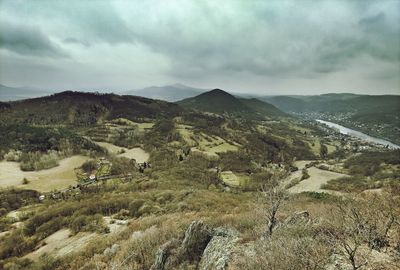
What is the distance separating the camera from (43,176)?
111812 mm

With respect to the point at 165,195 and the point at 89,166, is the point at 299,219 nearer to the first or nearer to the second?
the point at 165,195

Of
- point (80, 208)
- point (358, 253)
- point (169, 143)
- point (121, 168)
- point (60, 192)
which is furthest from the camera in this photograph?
point (169, 143)

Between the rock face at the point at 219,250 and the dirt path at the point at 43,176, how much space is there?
3690 inches

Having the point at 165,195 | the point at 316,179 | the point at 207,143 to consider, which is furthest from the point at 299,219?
the point at 207,143

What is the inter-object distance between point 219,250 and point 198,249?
2883mm

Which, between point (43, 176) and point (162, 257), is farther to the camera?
point (43, 176)

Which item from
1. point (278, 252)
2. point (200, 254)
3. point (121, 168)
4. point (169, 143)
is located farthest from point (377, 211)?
point (169, 143)

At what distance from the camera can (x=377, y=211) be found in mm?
18469

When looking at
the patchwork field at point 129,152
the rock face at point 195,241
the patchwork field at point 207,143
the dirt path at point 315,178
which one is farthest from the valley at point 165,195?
the patchwork field at point 207,143

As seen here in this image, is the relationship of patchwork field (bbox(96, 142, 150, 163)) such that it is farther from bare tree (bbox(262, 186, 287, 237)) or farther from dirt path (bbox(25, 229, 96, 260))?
bare tree (bbox(262, 186, 287, 237))

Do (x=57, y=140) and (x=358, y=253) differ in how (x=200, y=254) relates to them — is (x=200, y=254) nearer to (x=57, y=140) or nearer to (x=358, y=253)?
(x=358, y=253)

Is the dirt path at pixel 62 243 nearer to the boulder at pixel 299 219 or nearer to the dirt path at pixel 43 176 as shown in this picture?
the boulder at pixel 299 219

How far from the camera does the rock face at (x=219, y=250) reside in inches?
714

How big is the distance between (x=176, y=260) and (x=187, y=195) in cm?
3694
